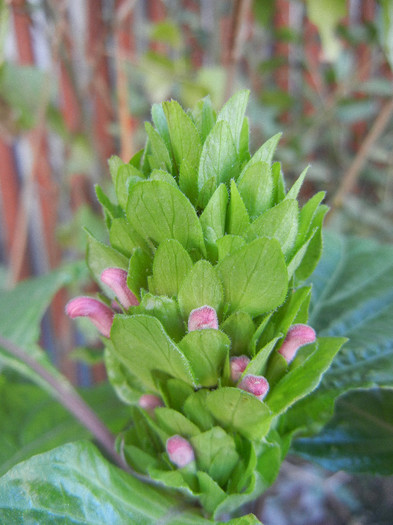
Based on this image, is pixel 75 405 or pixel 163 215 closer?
pixel 163 215

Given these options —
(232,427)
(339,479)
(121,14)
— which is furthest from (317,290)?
(339,479)

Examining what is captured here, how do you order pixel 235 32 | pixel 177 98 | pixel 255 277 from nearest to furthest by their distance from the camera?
pixel 255 277, pixel 235 32, pixel 177 98

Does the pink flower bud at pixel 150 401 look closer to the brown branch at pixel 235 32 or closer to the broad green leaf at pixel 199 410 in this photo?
the broad green leaf at pixel 199 410

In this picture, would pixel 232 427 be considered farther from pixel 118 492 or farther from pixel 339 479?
pixel 339 479

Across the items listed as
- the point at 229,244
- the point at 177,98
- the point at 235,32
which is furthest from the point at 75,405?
the point at 177,98

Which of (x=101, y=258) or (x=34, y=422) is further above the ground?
(x=101, y=258)

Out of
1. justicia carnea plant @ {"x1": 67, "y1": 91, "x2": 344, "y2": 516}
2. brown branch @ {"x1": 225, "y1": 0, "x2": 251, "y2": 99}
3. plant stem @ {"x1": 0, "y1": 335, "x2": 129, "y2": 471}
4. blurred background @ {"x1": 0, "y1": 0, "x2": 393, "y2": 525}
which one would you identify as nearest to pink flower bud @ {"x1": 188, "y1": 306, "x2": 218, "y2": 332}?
justicia carnea plant @ {"x1": 67, "y1": 91, "x2": 344, "y2": 516}

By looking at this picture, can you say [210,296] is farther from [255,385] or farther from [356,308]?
[356,308]
